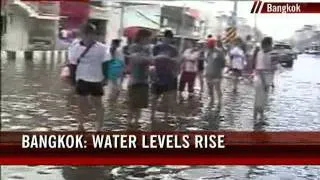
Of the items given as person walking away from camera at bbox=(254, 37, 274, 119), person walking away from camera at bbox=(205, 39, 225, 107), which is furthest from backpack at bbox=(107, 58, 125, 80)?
person walking away from camera at bbox=(254, 37, 274, 119)

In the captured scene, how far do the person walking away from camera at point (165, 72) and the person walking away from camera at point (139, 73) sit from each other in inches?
1.5

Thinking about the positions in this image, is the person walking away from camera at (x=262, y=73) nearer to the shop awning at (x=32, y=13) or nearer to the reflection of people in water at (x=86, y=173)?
the reflection of people in water at (x=86, y=173)

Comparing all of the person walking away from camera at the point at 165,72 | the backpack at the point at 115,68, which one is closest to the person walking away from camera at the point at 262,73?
the person walking away from camera at the point at 165,72

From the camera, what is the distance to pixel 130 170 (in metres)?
2.56

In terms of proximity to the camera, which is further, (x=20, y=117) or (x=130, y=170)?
(x=130, y=170)

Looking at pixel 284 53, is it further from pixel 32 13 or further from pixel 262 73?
pixel 32 13

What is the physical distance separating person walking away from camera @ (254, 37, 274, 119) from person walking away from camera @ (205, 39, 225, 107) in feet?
0.57

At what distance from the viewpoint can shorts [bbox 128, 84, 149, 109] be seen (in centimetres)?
240

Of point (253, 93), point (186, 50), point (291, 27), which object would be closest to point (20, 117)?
point (186, 50)

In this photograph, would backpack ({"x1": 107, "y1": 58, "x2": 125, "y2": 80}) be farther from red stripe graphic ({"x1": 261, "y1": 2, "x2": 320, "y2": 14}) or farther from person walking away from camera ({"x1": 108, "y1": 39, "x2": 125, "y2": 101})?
red stripe graphic ({"x1": 261, "y1": 2, "x2": 320, "y2": 14})

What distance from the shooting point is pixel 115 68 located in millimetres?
2422

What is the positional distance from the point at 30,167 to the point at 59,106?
1.28 ft

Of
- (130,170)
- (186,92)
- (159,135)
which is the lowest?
(130,170)

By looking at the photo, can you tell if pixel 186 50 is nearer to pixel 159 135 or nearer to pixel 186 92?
pixel 186 92
